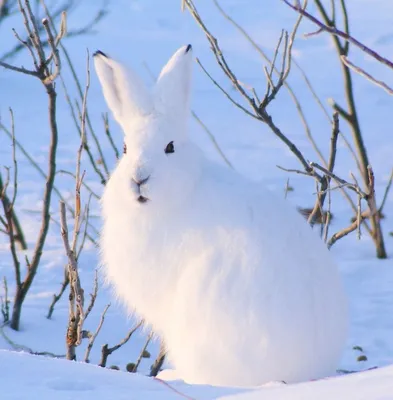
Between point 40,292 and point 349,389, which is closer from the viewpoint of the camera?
point 349,389

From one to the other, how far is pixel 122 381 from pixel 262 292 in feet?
2.78

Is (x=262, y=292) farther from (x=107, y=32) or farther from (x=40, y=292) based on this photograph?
(x=107, y=32)

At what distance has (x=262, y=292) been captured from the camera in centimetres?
288

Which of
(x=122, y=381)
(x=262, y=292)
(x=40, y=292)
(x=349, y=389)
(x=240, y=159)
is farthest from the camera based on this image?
(x=240, y=159)

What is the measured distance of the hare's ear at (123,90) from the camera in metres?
3.06

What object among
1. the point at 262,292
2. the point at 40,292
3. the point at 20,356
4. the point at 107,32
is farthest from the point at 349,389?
the point at 107,32

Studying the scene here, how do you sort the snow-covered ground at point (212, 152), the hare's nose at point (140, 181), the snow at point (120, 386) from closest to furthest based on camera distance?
the snow at point (120, 386), the snow-covered ground at point (212, 152), the hare's nose at point (140, 181)

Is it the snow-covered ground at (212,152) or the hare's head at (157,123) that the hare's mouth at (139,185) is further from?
the snow-covered ground at (212,152)

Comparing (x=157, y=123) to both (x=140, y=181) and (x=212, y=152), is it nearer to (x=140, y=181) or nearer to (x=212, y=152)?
(x=140, y=181)

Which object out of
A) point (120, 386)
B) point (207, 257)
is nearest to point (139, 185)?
point (207, 257)

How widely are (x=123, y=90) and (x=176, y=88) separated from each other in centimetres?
17

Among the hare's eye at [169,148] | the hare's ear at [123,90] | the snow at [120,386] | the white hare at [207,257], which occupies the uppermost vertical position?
the hare's ear at [123,90]

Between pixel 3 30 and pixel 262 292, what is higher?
pixel 3 30

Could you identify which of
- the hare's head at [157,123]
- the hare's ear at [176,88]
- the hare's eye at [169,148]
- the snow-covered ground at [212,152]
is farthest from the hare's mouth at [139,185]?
the snow-covered ground at [212,152]
